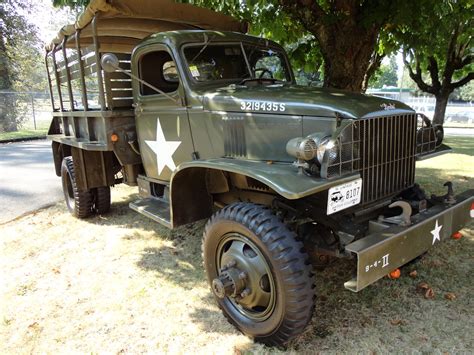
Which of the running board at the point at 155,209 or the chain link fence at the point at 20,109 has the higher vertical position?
the chain link fence at the point at 20,109

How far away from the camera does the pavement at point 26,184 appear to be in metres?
6.17

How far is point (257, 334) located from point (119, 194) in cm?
464

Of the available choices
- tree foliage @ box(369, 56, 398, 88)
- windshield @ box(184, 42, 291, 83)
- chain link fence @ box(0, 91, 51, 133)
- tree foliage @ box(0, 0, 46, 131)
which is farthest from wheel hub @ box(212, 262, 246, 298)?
tree foliage @ box(0, 0, 46, 131)

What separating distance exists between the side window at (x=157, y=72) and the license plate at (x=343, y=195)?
7.11 ft

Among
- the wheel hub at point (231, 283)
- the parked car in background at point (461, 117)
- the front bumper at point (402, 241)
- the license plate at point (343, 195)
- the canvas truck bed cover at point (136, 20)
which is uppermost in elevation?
the canvas truck bed cover at point (136, 20)

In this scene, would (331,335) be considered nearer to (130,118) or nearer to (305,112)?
(305,112)

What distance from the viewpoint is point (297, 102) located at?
290 cm

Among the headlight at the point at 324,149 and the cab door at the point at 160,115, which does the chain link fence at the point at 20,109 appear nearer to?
the cab door at the point at 160,115

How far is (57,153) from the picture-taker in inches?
241

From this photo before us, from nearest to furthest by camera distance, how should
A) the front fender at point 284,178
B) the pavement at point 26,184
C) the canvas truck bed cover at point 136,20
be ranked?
the front fender at point 284,178, the canvas truck bed cover at point 136,20, the pavement at point 26,184

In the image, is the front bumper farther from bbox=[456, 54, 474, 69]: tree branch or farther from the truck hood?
bbox=[456, 54, 474, 69]: tree branch

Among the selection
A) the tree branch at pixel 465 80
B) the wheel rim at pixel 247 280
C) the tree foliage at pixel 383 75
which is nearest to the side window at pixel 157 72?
the wheel rim at pixel 247 280

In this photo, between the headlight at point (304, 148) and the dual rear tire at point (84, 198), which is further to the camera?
the dual rear tire at point (84, 198)

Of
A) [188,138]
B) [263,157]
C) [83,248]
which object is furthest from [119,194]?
[263,157]
